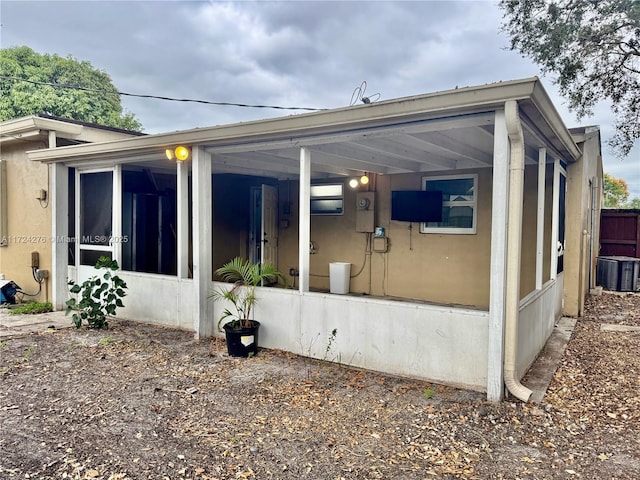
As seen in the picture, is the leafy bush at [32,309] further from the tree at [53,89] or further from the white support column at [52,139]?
the tree at [53,89]

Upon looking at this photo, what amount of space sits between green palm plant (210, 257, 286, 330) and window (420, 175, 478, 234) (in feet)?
10.4

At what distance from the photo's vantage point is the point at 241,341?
4336 millimetres

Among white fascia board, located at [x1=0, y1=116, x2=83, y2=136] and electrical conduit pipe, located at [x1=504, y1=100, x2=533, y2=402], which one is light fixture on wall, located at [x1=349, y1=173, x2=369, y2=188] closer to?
electrical conduit pipe, located at [x1=504, y1=100, x2=533, y2=402]

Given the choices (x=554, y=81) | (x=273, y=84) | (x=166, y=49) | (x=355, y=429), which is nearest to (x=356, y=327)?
(x=355, y=429)

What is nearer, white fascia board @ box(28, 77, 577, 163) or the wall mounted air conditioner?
white fascia board @ box(28, 77, 577, 163)

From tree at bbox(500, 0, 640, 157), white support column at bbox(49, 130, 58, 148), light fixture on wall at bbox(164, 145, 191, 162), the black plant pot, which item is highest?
tree at bbox(500, 0, 640, 157)

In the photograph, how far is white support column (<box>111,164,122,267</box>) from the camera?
19.9 feet

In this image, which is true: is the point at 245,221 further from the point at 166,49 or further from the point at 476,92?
the point at 166,49

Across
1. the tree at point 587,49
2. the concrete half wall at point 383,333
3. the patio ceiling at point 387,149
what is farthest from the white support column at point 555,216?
the tree at point 587,49

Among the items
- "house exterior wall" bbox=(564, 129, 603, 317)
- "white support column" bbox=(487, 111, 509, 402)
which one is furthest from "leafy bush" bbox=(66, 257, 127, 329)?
"house exterior wall" bbox=(564, 129, 603, 317)

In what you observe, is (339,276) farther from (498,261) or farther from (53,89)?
(53,89)

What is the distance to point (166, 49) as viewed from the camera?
1512cm

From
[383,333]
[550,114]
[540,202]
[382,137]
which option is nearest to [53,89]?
[382,137]

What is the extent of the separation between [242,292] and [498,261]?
9.01 ft
